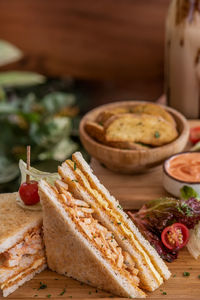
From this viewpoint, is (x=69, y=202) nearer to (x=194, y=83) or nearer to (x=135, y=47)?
(x=194, y=83)

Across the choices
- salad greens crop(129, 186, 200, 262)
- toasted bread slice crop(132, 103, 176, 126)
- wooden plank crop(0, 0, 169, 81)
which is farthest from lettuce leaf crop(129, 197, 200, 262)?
wooden plank crop(0, 0, 169, 81)

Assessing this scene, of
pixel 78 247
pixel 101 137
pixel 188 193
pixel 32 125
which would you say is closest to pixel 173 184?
pixel 188 193

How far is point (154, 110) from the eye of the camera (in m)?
2.86

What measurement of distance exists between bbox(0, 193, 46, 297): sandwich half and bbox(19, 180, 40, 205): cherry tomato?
0.05 m

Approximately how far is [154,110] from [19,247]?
1.26 meters

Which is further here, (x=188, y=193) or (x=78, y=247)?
(x=188, y=193)

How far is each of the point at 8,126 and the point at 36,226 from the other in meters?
2.59

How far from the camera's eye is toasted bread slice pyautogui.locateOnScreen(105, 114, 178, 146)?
2.60m

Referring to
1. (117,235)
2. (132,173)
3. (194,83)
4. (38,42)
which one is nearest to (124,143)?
(132,173)

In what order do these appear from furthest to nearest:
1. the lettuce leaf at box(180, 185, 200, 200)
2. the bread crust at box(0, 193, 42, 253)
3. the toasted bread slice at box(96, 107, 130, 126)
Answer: the toasted bread slice at box(96, 107, 130, 126), the lettuce leaf at box(180, 185, 200, 200), the bread crust at box(0, 193, 42, 253)

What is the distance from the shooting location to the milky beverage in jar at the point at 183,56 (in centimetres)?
322

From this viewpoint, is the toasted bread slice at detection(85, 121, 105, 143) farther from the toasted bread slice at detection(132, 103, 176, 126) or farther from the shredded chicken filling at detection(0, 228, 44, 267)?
the shredded chicken filling at detection(0, 228, 44, 267)

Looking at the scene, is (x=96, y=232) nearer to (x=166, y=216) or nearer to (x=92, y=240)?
(x=92, y=240)

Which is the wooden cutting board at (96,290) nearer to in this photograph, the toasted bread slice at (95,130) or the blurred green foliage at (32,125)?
the toasted bread slice at (95,130)
